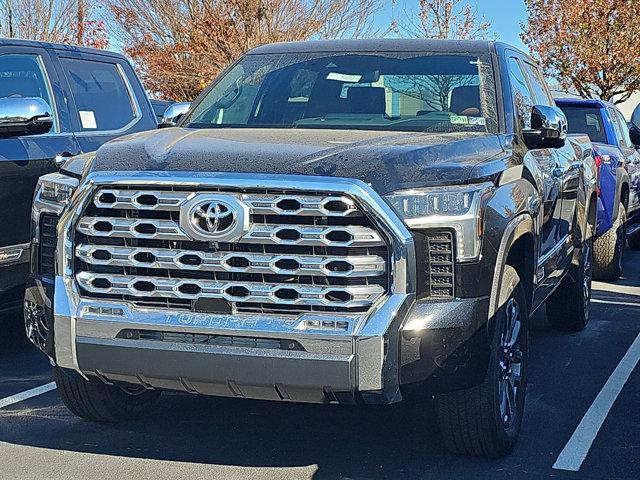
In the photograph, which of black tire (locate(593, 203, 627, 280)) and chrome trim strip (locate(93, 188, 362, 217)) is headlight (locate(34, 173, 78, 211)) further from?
black tire (locate(593, 203, 627, 280))

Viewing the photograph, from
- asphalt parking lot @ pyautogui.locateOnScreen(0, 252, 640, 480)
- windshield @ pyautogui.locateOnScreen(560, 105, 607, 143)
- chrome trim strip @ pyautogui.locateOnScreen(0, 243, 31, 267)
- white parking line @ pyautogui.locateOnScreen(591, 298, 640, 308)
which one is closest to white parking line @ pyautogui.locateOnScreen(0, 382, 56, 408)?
asphalt parking lot @ pyautogui.locateOnScreen(0, 252, 640, 480)

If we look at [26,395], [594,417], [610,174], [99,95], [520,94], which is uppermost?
[520,94]

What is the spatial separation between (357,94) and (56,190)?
180 cm

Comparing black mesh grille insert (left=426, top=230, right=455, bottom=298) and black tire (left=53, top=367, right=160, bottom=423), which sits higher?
black mesh grille insert (left=426, top=230, right=455, bottom=298)

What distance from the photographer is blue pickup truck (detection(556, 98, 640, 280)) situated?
10.0 metres

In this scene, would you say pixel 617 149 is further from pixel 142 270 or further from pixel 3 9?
pixel 3 9

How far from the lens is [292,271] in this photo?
3979mm

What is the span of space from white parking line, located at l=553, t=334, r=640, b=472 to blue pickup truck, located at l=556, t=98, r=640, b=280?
3086 millimetres

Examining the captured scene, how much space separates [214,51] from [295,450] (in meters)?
17.0

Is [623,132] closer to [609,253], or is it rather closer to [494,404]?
[609,253]

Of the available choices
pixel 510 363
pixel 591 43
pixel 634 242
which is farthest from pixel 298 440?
pixel 591 43

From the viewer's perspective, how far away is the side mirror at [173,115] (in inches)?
227

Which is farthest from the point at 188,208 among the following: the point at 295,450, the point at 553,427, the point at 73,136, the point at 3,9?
the point at 3,9

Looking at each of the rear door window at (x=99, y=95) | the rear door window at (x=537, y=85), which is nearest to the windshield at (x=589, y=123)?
the rear door window at (x=537, y=85)
